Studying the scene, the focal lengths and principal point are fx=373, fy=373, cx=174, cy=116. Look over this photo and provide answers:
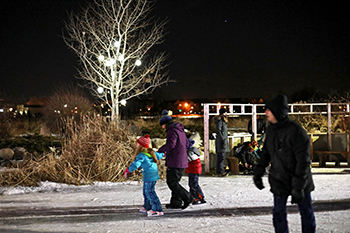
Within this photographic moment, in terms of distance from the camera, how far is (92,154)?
9.77m

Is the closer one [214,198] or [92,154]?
[214,198]

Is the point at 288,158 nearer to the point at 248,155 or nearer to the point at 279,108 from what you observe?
the point at 279,108

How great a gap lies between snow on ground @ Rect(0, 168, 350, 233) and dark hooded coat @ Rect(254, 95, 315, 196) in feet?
4.72

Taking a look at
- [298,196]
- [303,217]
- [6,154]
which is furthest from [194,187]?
[6,154]

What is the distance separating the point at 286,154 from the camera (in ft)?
13.7

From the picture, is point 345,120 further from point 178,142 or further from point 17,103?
point 17,103

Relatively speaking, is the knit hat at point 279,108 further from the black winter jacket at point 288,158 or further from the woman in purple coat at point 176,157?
the woman in purple coat at point 176,157

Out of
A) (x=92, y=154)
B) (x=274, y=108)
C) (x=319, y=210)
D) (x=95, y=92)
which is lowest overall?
(x=319, y=210)

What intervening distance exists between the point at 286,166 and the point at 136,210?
3.42 m

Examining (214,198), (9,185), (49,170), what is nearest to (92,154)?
(49,170)

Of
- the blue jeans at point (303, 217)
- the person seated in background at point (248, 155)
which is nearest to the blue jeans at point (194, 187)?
the blue jeans at point (303, 217)

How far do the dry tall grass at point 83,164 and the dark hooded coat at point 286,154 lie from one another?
19.4 feet

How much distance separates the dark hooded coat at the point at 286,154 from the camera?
4039 millimetres

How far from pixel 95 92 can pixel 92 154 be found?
32.2 ft
